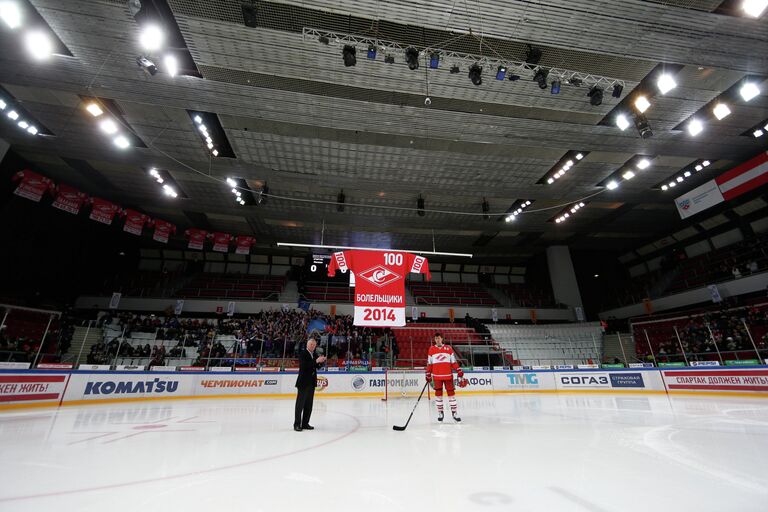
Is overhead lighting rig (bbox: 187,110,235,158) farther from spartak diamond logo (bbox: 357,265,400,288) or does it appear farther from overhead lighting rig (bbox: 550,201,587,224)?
overhead lighting rig (bbox: 550,201,587,224)

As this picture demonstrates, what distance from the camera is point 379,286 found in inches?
285

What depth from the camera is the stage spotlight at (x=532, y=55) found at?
7398 millimetres

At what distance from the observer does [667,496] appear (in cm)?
194

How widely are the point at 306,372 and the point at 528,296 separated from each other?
2149cm

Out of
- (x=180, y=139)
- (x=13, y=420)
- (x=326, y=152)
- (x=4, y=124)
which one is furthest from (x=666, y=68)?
(x=4, y=124)

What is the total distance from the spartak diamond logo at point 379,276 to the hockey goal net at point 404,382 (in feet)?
19.2

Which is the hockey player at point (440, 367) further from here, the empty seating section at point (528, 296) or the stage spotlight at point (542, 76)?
the empty seating section at point (528, 296)

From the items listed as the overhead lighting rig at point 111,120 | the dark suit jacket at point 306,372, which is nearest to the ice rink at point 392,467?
the dark suit jacket at point 306,372

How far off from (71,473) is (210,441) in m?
1.43

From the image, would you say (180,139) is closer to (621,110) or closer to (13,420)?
(13,420)

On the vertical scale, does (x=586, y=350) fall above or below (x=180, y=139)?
below

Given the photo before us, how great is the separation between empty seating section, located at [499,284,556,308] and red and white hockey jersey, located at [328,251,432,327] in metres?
17.5

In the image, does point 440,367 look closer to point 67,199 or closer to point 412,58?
point 412,58

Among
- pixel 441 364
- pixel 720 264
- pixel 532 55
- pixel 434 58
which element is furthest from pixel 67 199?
pixel 720 264
